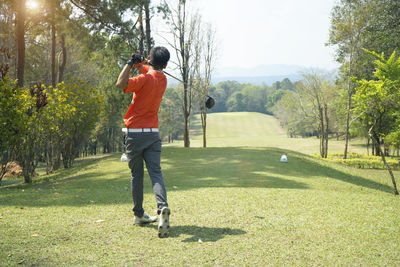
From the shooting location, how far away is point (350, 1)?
27.9 m

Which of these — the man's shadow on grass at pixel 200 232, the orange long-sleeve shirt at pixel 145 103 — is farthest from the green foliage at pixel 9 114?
the man's shadow on grass at pixel 200 232

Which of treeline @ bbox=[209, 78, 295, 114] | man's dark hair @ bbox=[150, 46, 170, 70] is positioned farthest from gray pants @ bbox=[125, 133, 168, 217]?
treeline @ bbox=[209, 78, 295, 114]

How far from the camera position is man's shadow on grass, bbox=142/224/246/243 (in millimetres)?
3857

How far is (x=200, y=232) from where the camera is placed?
4090 mm

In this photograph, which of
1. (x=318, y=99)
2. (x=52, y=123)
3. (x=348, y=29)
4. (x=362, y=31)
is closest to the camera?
(x=52, y=123)

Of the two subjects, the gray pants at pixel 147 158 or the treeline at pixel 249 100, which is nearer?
the gray pants at pixel 147 158

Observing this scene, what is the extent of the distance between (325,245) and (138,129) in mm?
2699

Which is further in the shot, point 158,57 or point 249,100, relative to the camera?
point 249,100

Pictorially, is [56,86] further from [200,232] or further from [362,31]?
[362,31]

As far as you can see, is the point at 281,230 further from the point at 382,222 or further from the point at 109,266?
the point at 109,266

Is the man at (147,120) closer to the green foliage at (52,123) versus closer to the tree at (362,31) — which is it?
the green foliage at (52,123)

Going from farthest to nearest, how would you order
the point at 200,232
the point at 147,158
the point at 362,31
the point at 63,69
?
the point at 362,31, the point at 63,69, the point at 147,158, the point at 200,232

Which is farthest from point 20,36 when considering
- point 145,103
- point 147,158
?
point 147,158

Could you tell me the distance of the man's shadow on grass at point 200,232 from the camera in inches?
152
